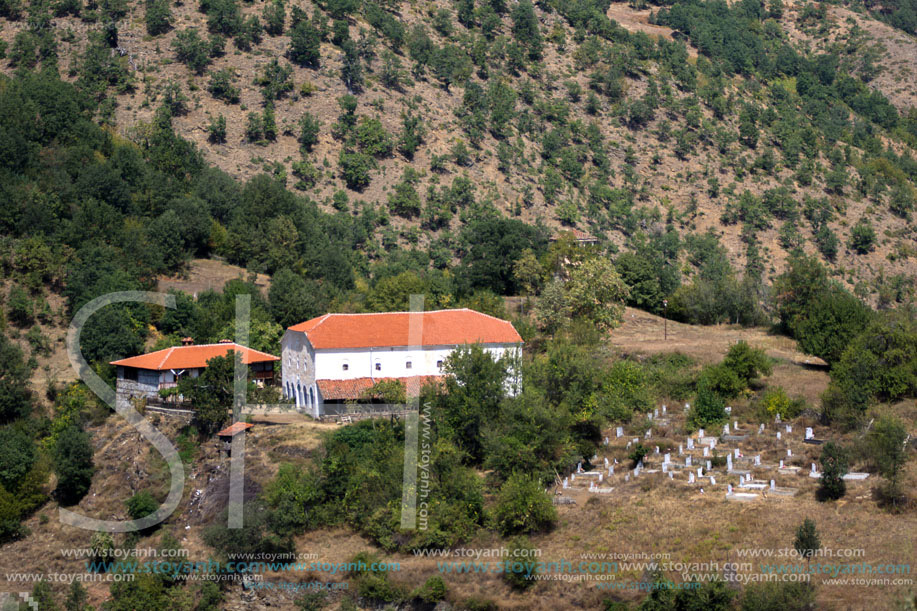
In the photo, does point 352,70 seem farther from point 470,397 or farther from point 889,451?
point 889,451

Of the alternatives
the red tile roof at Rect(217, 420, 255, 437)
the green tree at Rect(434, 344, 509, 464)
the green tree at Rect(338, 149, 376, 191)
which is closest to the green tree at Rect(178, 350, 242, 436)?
the red tile roof at Rect(217, 420, 255, 437)

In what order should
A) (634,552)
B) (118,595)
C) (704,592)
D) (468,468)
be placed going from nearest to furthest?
(704,592) → (634,552) → (118,595) → (468,468)

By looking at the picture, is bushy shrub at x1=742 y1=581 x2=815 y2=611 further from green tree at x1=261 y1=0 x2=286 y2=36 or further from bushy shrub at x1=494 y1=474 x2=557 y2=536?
green tree at x1=261 y1=0 x2=286 y2=36

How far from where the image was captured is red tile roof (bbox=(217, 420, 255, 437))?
53.7m

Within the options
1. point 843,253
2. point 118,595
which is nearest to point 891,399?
point 118,595

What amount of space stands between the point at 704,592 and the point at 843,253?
84698 mm

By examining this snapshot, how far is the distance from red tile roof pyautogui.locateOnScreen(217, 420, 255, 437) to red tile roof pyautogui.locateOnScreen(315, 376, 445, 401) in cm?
445

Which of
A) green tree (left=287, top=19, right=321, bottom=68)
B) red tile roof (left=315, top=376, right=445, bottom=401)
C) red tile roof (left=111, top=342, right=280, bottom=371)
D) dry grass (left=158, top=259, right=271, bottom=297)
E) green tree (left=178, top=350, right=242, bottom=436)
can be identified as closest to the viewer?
green tree (left=178, top=350, right=242, bottom=436)

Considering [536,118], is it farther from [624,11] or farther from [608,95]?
[624,11]

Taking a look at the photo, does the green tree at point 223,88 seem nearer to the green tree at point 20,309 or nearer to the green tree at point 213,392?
the green tree at point 20,309

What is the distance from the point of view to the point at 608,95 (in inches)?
5074

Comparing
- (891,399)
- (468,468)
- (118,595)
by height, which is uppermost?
(891,399)

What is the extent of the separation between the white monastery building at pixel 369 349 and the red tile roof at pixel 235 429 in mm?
4079

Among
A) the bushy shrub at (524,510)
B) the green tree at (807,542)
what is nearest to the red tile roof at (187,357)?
the bushy shrub at (524,510)
